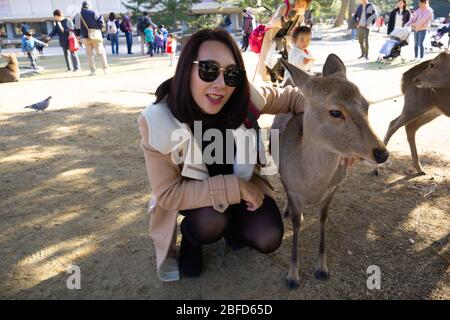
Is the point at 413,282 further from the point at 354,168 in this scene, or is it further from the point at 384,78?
the point at 384,78

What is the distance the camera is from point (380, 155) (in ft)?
5.90

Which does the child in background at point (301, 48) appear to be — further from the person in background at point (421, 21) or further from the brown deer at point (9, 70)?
the brown deer at point (9, 70)

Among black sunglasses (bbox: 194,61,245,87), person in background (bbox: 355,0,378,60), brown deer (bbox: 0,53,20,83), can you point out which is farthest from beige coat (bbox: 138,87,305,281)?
person in background (bbox: 355,0,378,60)

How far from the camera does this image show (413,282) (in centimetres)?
226

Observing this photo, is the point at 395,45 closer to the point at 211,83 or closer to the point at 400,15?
the point at 400,15

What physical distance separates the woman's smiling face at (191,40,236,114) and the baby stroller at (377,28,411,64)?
383 inches

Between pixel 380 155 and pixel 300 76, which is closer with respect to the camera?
pixel 380 155

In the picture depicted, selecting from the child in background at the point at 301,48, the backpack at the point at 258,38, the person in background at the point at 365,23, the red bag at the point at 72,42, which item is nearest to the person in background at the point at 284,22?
the child in background at the point at 301,48

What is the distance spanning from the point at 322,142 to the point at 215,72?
72 cm

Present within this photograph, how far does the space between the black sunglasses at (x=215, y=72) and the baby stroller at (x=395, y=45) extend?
9.73 m

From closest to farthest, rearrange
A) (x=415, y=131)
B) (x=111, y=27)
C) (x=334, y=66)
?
(x=334, y=66)
(x=415, y=131)
(x=111, y=27)

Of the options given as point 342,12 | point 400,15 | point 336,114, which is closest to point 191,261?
point 336,114

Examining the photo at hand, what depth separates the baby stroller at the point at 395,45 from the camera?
33.3ft
